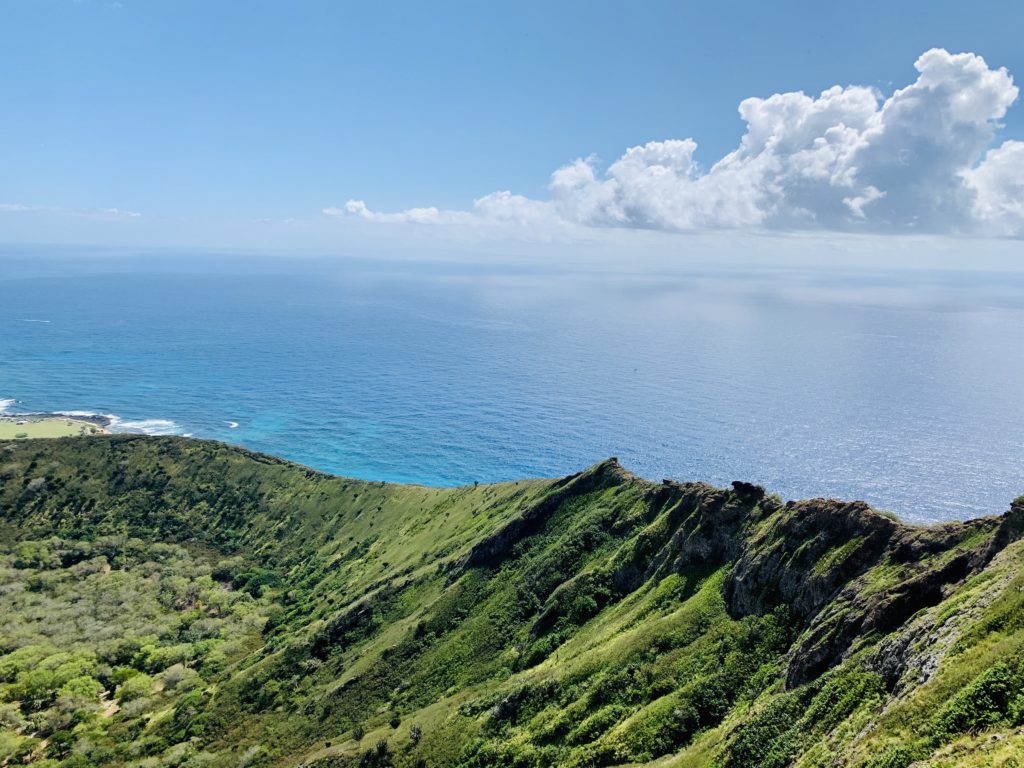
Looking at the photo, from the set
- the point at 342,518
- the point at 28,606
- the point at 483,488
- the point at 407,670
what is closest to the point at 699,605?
the point at 407,670

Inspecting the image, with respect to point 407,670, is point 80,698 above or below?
below

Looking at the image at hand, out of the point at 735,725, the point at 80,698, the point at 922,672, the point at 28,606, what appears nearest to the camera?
the point at 922,672

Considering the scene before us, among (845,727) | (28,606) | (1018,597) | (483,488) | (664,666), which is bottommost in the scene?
(28,606)

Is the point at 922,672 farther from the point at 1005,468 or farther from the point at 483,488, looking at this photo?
the point at 1005,468

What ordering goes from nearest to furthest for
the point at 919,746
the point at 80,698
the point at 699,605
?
the point at 919,746 < the point at 699,605 < the point at 80,698

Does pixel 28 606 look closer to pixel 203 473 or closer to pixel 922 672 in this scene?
pixel 203 473

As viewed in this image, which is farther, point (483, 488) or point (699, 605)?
point (483, 488)
